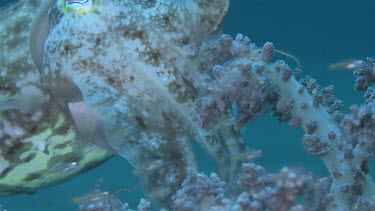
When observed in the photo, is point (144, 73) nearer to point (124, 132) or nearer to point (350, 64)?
point (124, 132)

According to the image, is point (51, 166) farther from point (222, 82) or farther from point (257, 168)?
point (257, 168)

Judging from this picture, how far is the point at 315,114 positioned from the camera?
10.4 feet

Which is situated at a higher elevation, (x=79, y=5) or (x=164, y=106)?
(x=79, y=5)

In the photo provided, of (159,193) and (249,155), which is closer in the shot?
(249,155)

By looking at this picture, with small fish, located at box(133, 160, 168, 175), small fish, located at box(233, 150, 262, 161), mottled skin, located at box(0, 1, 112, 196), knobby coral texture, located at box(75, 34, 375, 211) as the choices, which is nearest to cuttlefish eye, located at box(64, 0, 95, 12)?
mottled skin, located at box(0, 1, 112, 196)

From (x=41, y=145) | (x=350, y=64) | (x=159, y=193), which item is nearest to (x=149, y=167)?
(x=159, y=193)

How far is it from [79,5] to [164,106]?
96 centimetres

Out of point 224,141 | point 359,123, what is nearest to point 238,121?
point 224,141

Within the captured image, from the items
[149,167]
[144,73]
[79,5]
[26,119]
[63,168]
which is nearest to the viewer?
[149,167]

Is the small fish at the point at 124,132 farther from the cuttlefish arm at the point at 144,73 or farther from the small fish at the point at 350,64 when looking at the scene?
the small fish at the point at 350,64

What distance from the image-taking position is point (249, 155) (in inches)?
114

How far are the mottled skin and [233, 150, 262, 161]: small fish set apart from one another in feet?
4.91

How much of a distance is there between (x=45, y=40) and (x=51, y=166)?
3.52 feet

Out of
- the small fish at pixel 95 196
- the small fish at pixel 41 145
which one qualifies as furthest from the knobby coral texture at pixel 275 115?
the small fish at pixel 41 145
